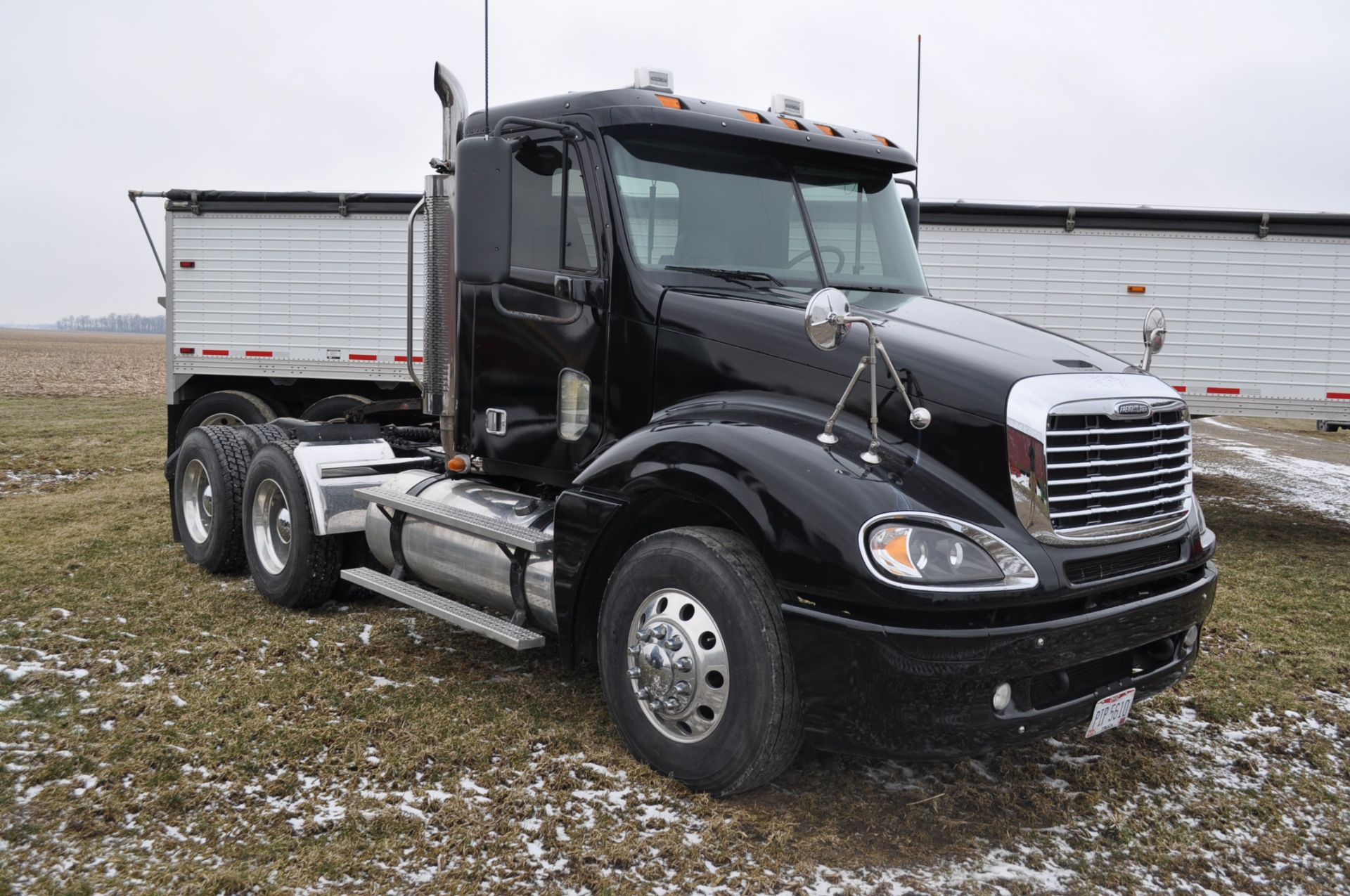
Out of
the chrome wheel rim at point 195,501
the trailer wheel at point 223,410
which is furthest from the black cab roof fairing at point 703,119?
the trailer wheel at point 223,410

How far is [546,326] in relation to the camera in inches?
187

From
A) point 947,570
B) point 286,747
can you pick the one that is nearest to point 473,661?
point 286,747

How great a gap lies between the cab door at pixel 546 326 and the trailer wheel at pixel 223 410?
7.16 meters

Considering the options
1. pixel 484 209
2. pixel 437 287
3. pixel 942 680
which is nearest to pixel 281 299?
pixel 437 287

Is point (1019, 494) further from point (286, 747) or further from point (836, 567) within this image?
point (286, 747)

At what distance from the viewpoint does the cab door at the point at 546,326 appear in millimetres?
4508

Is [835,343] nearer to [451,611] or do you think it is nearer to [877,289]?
[877,289]

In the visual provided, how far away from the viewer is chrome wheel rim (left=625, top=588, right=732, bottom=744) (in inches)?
144

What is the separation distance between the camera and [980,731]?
3.26m

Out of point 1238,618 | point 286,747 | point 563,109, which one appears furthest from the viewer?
point 1238,618

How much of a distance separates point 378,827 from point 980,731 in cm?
198

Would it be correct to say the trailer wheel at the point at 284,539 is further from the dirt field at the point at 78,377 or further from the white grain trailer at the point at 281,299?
the dirt field at the point at 78,377

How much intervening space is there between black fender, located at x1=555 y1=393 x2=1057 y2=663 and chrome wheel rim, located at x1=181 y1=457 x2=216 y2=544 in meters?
4.28

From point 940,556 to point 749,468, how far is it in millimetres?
695
